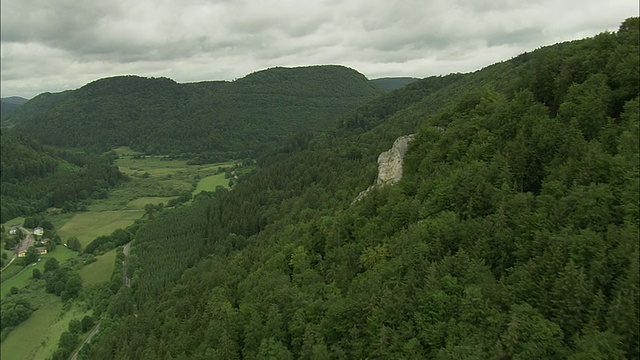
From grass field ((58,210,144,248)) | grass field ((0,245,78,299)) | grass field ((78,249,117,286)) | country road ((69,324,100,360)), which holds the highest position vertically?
grass field ((58,210,144,248))

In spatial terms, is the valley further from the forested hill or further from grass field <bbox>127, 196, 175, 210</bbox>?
grass field <bbox>127, 196, 175, 210</bbox>

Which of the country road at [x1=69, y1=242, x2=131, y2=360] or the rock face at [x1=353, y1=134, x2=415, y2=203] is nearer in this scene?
the rock face at [x1=353, y1=134, x2=415, y2=203]

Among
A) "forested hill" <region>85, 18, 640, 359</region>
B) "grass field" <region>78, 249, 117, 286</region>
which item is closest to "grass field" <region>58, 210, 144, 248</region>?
"grass field" <region>78, 249, 117, 286</region>

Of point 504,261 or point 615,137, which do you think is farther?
point 615,137

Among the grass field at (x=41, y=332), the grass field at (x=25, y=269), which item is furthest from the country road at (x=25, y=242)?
the grass field at (x=41, y=332)

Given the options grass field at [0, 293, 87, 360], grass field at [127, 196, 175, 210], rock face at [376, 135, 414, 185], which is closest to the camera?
rock face at [376, 135, 414, 185]

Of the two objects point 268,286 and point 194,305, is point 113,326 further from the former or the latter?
point 268,286

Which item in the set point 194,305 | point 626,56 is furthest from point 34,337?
point 626,56
